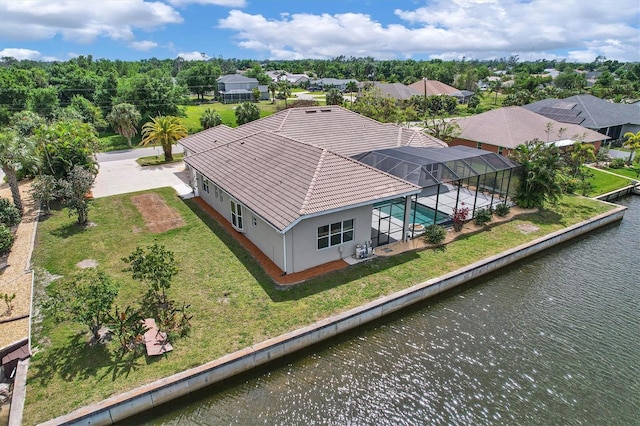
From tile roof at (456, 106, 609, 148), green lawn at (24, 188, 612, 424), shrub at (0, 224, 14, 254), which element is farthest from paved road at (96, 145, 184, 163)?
tile roof at (456, 106, 609, 148)

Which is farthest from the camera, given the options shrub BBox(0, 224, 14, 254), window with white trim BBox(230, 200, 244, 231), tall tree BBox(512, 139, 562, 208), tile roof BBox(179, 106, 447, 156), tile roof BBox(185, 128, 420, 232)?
tile roof BBox(179, 106, 447, 156)

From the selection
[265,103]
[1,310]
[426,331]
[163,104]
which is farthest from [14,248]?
[265,103]

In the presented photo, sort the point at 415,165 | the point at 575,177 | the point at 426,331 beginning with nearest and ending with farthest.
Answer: the point at 426,331
the point at 415,165
the point at 575,177

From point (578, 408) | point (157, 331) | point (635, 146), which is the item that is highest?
point (635, 146)

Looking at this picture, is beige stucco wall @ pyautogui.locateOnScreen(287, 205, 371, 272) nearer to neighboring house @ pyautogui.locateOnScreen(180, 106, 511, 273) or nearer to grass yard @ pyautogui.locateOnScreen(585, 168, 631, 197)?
neighboring house @ pyautogui.locateOnScreen(180, 106, 511, 273)

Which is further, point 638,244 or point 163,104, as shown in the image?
point 163,104

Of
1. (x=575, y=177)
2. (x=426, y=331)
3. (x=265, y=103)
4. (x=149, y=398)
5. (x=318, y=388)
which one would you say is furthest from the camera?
(x=265, y=103)

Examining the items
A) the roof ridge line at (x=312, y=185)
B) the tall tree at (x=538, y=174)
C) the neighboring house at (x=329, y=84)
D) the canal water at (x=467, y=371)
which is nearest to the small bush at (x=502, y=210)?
the tall tree at (x=538, y=174)

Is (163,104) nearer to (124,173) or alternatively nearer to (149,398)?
(124,173)
